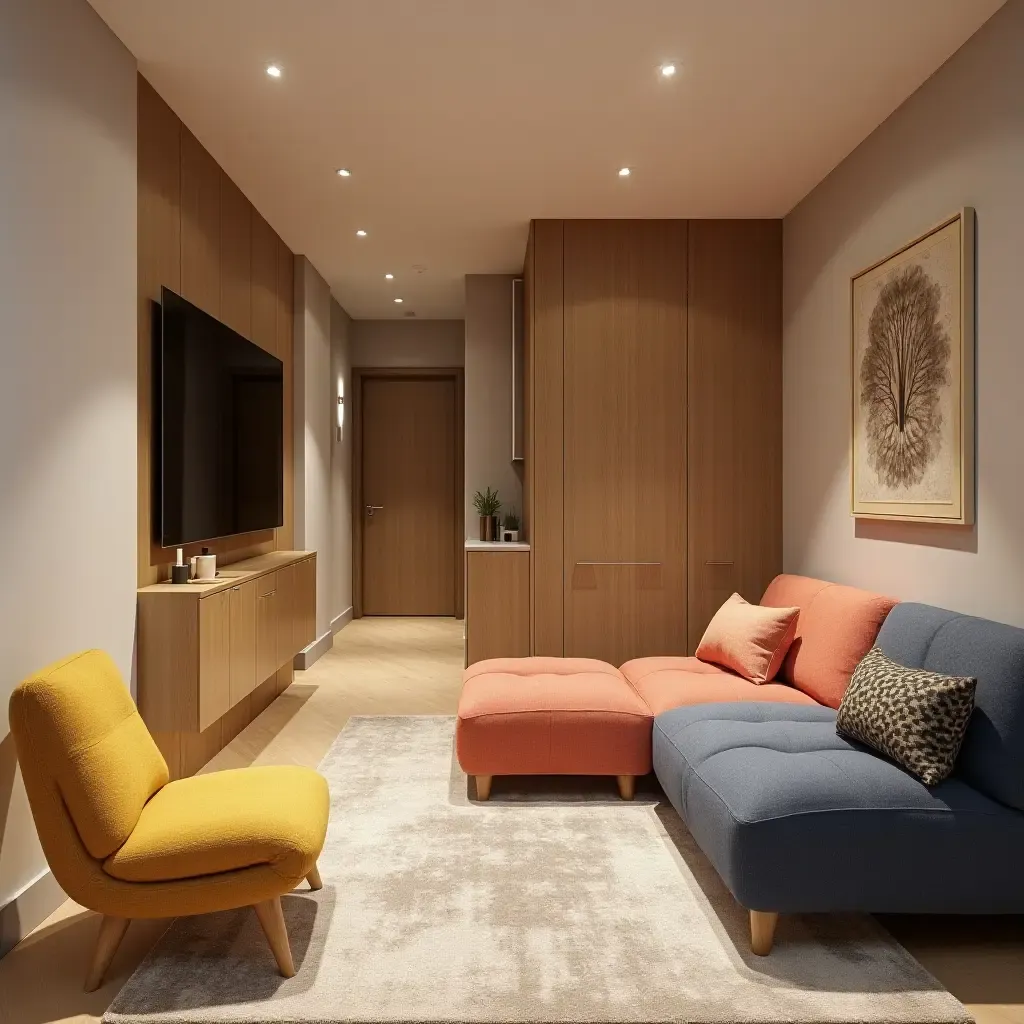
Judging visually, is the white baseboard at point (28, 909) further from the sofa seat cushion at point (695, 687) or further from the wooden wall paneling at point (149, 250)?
the sofa seat cushion at point (695, 687)

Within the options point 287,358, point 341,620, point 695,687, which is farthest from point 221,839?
point 341,620

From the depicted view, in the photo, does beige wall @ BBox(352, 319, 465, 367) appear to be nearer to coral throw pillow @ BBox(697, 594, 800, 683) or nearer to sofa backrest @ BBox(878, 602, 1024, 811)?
coral throw pillow @ BBox(697, 594, 800, 683)

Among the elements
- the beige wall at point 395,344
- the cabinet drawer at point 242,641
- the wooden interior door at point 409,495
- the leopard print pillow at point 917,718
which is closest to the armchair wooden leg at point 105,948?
the cabinet drawer at point 242,641

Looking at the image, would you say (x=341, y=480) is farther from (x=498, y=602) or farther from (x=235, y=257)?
(x=235, y=257)

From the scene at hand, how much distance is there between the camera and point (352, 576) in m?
7.68

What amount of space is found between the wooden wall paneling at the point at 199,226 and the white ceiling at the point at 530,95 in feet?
0.29

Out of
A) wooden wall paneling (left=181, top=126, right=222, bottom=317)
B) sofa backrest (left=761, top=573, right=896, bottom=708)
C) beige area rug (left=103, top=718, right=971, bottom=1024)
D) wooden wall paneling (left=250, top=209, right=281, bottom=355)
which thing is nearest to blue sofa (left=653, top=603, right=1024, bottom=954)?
beige area rug (left=103, top=718, right=971, bottom=1024)

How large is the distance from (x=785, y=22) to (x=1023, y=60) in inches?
28.5

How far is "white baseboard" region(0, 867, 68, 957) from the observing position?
7.09 ft

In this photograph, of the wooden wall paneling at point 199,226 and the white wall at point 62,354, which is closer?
the white wall at point 62,354

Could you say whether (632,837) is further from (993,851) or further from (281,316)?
(281,316)

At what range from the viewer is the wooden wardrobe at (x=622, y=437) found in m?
4.58

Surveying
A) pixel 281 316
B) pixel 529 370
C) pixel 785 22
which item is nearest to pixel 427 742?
pixel 529 370

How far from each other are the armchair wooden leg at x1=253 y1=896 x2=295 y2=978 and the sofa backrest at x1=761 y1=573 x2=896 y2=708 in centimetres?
208
